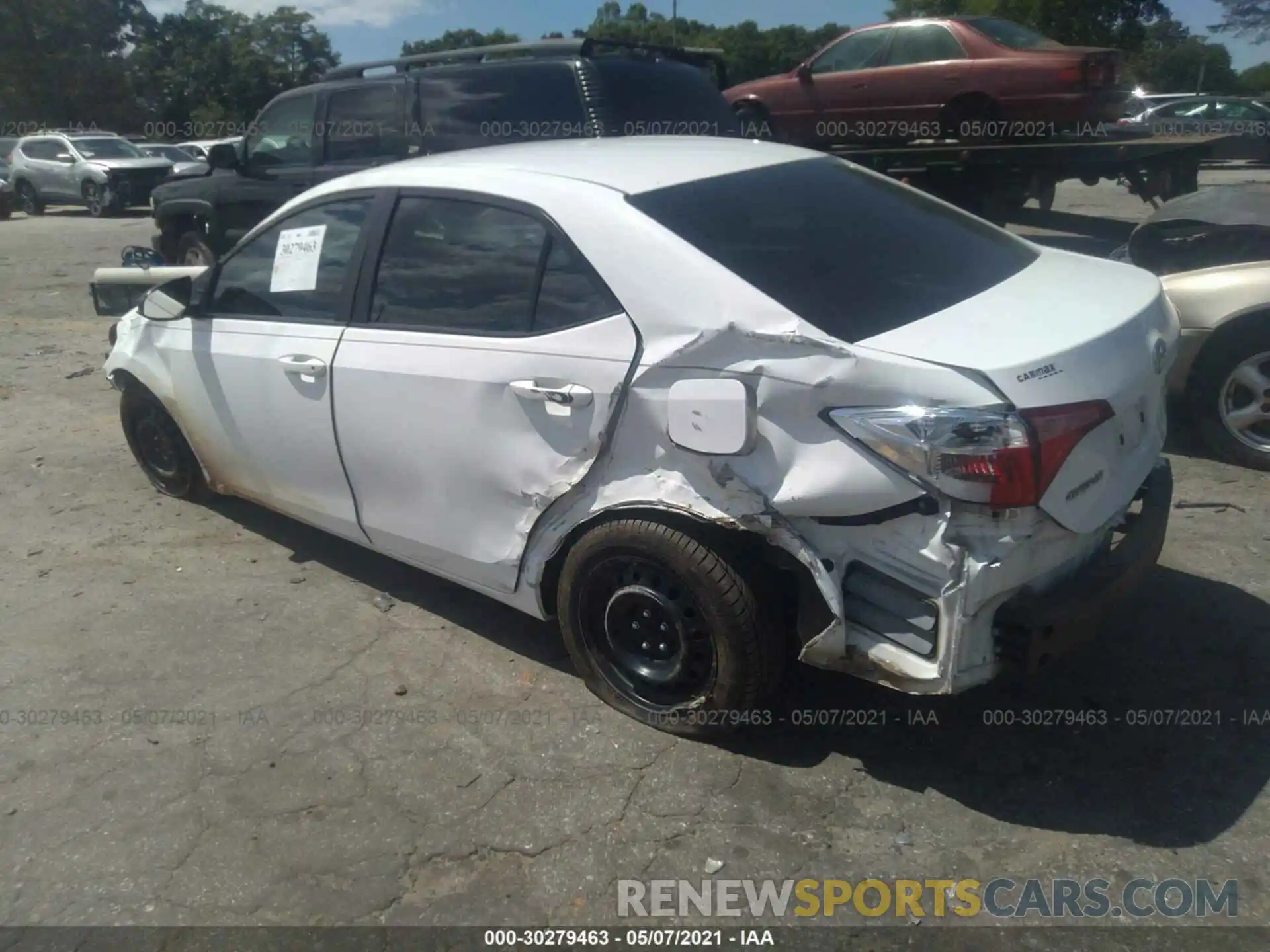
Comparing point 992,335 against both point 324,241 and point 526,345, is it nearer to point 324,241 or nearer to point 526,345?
point 526,345

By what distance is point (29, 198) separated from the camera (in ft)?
76.6

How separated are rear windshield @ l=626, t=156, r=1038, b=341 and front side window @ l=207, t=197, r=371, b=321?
4.19ft

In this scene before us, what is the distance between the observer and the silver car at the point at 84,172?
21141 millimetres

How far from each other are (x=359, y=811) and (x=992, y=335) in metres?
2.19

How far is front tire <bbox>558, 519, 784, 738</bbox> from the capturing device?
2869 mm

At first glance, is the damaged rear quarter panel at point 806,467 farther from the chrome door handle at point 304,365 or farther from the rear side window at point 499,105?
the rear side window at point 499,105

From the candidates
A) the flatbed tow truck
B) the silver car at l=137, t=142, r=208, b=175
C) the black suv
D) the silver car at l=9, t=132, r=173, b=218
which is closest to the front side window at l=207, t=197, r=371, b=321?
the black suv

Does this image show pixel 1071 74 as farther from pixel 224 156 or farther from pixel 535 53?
pixel 224 156

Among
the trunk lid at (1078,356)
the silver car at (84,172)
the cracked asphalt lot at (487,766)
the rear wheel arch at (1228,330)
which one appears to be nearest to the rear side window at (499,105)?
the cracked asphalt lot at (487,766)

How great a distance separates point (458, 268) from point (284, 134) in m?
5.61

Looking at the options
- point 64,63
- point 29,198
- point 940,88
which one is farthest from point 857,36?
point 64,63

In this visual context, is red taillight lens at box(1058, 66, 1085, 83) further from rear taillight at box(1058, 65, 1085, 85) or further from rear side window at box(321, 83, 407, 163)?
rear side window at box(321, 83, 407, 163)

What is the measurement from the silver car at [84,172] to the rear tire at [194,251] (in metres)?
13.3

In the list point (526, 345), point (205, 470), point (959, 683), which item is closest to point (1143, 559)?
point (959, 683)
